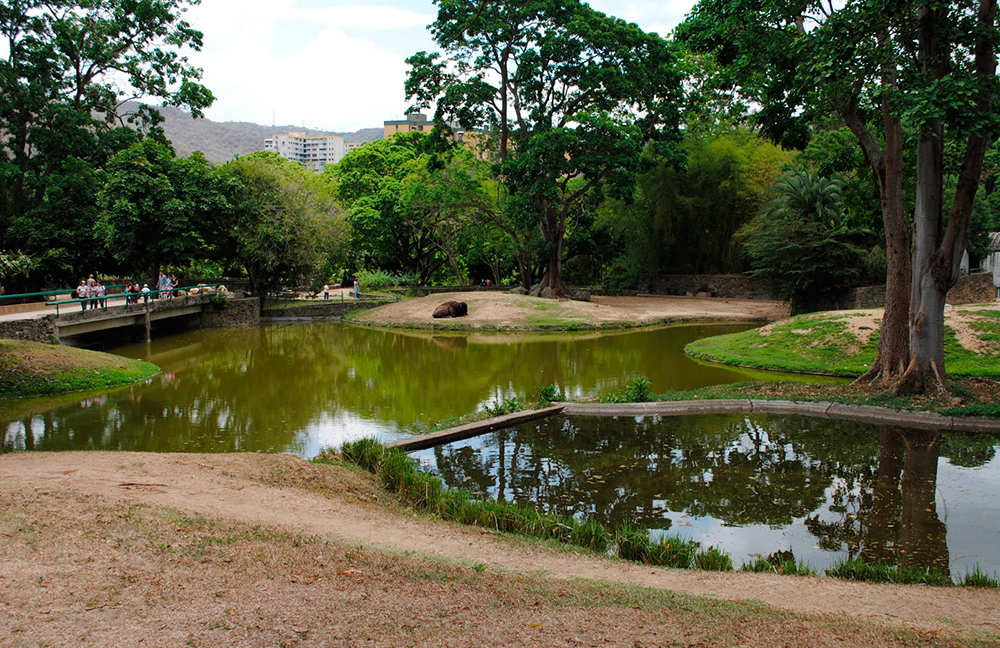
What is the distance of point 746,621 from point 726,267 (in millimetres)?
36453

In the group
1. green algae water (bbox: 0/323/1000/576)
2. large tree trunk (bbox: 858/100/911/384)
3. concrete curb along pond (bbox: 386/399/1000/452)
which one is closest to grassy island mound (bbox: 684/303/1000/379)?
green algae water (bbox: 0/323/1000/576)

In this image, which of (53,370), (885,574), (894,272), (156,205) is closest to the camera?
(885,574)

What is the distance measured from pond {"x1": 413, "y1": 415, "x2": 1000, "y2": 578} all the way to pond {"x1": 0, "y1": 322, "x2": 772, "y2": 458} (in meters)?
3.12

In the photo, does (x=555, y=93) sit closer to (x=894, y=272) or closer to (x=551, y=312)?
(x=551, y=312)

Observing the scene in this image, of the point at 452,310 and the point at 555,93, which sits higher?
the point at 555,93

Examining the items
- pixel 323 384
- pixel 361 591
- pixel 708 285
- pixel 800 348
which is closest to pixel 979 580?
pixel 361 591

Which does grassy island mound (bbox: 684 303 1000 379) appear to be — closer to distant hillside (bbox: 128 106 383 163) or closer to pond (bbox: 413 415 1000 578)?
pond (bbox: 413 415 1000 578)

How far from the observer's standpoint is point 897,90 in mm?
11273

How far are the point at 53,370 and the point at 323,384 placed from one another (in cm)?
605

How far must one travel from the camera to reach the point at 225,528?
6.41 metres

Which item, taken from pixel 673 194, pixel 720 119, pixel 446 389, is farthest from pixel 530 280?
pixel 446 389

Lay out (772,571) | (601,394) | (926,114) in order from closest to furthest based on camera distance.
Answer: (772,571), (926,114), (601,394)

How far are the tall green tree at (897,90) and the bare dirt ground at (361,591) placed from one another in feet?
26.1

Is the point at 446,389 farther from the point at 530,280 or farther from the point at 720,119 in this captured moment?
the point at 720,119
